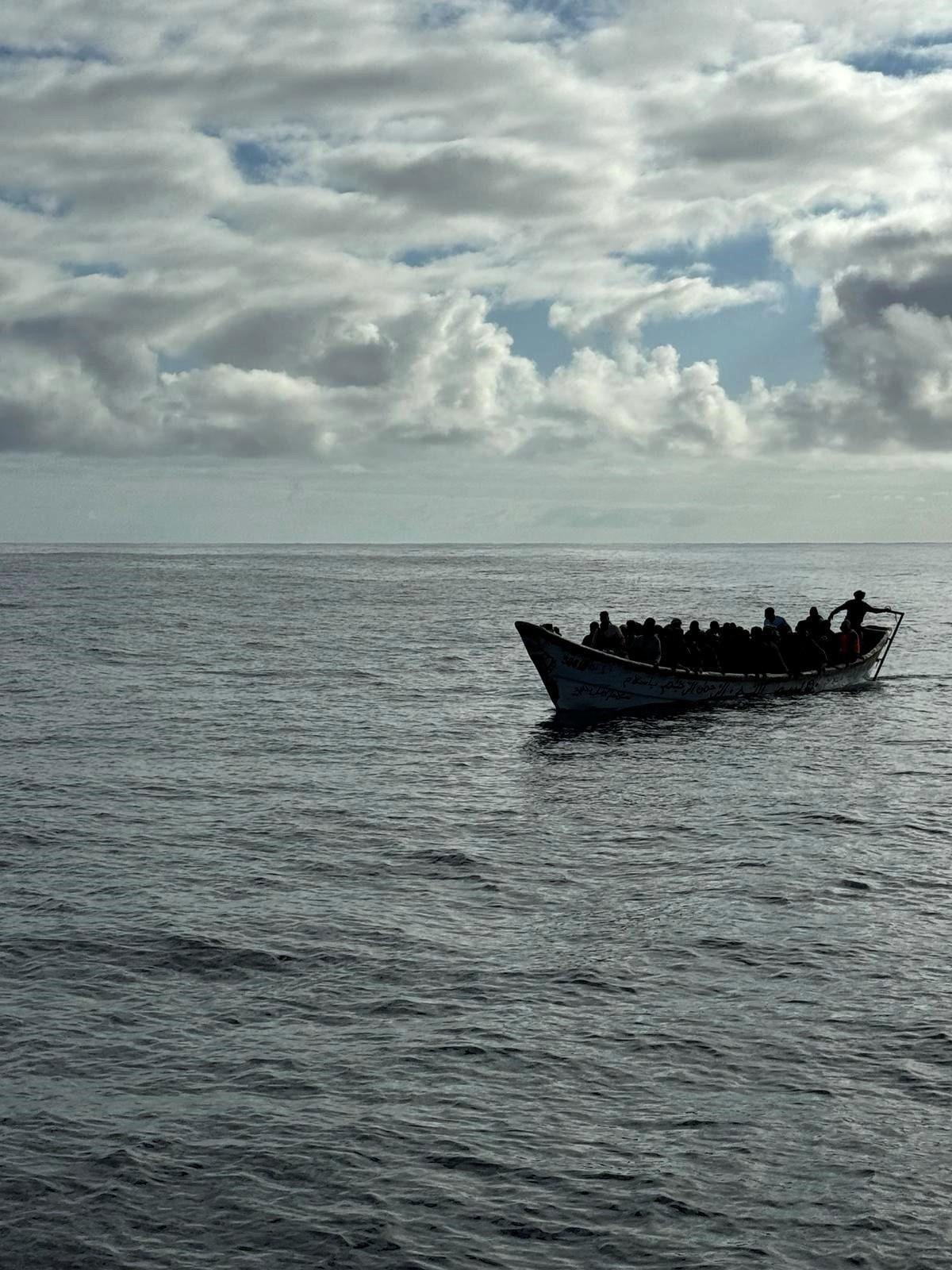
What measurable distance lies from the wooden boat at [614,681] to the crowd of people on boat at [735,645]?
1.20ft

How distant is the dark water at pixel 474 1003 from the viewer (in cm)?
930

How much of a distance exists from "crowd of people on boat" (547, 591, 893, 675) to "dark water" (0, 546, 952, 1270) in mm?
4896

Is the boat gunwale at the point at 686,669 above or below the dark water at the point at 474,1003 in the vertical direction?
above

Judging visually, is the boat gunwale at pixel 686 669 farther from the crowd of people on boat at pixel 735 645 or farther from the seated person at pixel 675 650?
the seated person at pixel 675 650

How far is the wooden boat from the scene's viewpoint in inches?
1302

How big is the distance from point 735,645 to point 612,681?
15.4ft

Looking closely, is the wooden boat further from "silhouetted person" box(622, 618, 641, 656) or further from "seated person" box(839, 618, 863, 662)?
"seated person" box(839, 618, 863, 662)

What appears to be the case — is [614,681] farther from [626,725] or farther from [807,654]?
→ [807,654]

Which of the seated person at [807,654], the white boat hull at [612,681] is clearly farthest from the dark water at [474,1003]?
the seated person at [807,654]

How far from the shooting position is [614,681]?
33.8 m

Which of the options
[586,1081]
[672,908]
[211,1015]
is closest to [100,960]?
[211,1015]

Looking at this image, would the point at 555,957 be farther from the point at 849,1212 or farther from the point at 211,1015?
the point at 849,1212

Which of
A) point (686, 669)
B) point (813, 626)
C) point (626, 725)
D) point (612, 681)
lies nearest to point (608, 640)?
point (612, 681)

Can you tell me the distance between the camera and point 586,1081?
11336 mm
